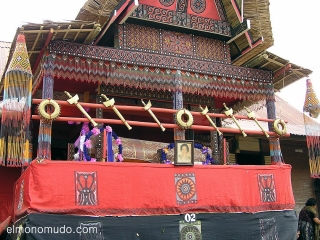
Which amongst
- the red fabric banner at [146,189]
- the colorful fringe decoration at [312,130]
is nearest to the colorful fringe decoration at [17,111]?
the red fabric banner at [146,189]

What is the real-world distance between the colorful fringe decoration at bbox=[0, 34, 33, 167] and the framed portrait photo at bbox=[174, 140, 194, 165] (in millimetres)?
2705

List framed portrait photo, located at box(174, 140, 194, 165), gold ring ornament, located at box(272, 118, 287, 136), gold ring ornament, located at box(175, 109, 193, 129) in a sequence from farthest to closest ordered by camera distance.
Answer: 1. gold ring ornament, located at box(272, 118, 287, 136)
2. gold ring ornament, located at box(175, 109, 193, 129)
3. framed portrait photo, located at box(174, 140, 194, 165)

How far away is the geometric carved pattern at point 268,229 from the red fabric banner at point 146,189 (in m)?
0.24

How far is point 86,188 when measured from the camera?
698 centimetres

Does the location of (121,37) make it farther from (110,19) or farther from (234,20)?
(234,20)

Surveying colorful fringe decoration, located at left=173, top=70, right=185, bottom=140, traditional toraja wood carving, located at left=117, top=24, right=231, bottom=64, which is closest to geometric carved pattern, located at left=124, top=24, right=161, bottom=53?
traditional toraja wood carving, located at left=117, top=24, right=231, bottom=64

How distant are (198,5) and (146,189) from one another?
489 cm

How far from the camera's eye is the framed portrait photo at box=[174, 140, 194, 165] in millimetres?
7836

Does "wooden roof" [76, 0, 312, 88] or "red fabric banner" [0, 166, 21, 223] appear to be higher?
"wooden roof" [76, 0, 312, 88]

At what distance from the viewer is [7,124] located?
6.92 meters

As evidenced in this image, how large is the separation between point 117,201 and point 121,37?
12.0 feet

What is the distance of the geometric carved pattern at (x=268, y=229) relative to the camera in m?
8.15

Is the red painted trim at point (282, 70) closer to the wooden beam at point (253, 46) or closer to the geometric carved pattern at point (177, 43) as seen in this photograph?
the wooden beam at point (253, 46)

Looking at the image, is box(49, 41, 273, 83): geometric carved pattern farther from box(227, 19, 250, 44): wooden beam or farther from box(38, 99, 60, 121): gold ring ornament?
box(38, 99, 60, 121): gold ring ornament
